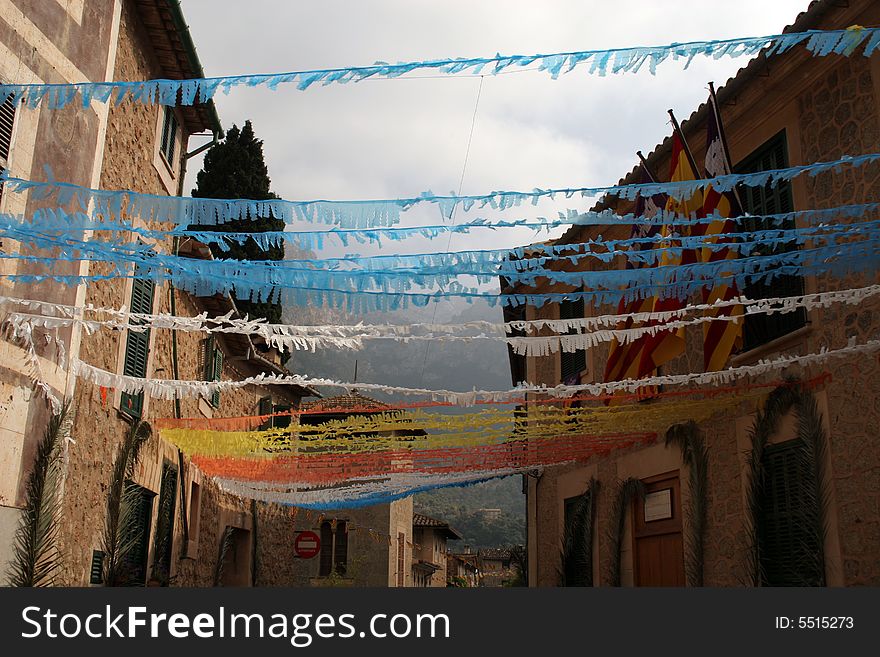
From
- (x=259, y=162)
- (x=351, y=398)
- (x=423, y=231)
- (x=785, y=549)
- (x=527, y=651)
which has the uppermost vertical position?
(x=259, y=162)

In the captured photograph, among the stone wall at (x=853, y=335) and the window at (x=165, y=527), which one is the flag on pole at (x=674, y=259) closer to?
the stone wall at (x=853, y=335)

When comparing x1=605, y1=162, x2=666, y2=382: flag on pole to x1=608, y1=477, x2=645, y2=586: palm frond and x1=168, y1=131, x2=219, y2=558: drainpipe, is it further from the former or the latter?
x1=168, y1=131, x2=219, y2=558: drainpipe

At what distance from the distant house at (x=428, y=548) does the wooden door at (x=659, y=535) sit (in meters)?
24.3

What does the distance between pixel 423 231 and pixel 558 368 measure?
836 cm

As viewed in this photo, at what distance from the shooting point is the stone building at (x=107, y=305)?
746 centimetres

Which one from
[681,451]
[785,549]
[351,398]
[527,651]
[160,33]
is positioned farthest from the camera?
[351,398]

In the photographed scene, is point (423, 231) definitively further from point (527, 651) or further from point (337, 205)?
point (527, 651)

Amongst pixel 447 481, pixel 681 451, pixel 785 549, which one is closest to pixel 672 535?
pixel 681 451

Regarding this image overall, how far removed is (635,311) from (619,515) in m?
3.71

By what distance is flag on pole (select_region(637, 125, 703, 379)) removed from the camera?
803 cm

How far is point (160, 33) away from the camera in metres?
10.8

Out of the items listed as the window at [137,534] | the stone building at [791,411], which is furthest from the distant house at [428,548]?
the stone building at [791,411]

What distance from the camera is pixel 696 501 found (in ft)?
31.3

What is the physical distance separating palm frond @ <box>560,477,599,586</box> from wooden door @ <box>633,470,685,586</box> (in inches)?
47.4
